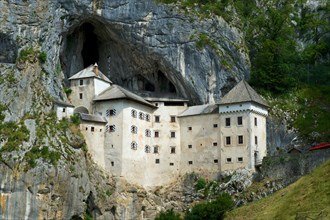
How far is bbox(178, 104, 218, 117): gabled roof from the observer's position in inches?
3199

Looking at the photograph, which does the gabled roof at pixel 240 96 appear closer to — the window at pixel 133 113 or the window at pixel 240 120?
the window at pixel 240 120

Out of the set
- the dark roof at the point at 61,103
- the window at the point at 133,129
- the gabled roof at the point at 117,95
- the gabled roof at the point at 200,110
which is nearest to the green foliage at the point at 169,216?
the window at the point at 133,129

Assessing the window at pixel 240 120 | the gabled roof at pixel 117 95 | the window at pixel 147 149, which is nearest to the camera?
the window at pixel 240 120

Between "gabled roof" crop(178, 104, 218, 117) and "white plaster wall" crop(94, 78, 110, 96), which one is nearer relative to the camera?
"gabled roof" crop(178, 104, 218, 117)

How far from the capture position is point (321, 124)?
247 feet

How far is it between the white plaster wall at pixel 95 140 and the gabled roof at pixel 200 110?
1114cm

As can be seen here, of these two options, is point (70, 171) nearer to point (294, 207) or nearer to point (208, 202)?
point (208, 202)

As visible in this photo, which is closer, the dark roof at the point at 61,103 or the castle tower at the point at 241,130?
the dark roof at the point at 61,103

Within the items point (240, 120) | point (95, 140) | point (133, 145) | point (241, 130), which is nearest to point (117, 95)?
point (95, 140)

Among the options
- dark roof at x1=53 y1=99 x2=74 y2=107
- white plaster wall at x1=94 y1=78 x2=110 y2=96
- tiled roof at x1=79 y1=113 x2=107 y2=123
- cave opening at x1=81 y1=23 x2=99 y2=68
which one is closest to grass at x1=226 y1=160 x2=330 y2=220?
tiled roof at x1=79 y1=113 x2=107 y2=123

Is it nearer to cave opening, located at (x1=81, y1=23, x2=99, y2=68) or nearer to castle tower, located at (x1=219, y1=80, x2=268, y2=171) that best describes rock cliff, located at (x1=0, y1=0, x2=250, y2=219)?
cave opening, located at (x1=81, y1=23, x2=99, y2=68)

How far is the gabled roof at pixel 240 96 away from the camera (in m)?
78.9

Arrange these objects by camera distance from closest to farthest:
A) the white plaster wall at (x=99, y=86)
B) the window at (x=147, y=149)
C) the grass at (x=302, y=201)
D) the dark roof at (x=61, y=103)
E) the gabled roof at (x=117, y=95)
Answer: the grass at (x=302, y=201), the dark roof at (x=61, y=103), the gabled roof at (x=117, y=95), the window at (x=147, y=149), the white plaster wall at (x=99, y=86)

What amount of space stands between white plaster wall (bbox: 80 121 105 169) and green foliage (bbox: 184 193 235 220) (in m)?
14.4
